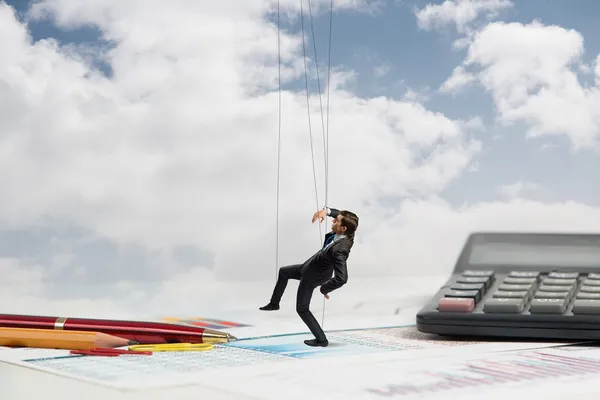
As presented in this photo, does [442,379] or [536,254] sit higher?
[536,254]

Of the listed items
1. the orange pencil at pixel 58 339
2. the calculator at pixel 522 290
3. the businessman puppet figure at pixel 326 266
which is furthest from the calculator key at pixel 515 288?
the orange pencil at pixel 58 339

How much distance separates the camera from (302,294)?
54cm

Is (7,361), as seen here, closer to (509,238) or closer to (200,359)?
(200,359)

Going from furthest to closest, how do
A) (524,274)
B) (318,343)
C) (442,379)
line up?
(524,274) → (318,343) → (442,379)

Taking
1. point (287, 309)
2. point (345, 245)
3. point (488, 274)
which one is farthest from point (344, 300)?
point (345, 245)

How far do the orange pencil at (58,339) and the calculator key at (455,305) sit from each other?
20 cm

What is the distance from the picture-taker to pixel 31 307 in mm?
817

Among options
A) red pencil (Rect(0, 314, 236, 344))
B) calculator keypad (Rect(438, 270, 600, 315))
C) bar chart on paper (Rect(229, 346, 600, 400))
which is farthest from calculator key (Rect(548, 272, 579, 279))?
red pencil (Rect(0, 314, 236, 344))

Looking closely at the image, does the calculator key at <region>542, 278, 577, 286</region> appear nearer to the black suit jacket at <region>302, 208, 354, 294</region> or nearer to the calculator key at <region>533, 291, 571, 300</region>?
the calculator key at <region>533, 291, 571, 300</region>

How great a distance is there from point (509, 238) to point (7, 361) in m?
0.41

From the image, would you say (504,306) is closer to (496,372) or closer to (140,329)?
(496,372)

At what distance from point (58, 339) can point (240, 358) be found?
4.5 inches

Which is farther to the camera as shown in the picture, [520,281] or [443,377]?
[520,281]

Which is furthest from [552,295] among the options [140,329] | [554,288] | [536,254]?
[140,329]
